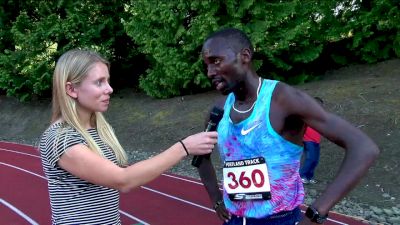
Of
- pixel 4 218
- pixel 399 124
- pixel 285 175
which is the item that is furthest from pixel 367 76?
pixel 285 175

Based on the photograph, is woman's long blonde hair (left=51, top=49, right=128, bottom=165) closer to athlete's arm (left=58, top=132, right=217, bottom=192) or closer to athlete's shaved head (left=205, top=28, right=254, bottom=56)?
athlete's arm (left=58, top=132, right=217, bottom=192)

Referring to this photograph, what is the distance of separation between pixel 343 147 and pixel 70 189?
1.11 metres

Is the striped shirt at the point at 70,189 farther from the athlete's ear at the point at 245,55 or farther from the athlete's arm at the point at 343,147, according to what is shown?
the athlete's arm at the point at 343,147

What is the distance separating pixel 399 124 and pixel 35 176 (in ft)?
20.3

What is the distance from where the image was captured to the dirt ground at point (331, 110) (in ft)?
22.2

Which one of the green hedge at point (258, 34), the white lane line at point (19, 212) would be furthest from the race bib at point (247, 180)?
the green hedge at point (258, 34)

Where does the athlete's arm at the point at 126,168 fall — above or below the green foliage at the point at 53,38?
above

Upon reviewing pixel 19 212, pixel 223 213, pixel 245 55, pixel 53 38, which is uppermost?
pixel 245 55

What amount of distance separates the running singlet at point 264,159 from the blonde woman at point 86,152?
0.25m

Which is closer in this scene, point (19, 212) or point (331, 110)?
point (19, 212)

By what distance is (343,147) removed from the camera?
1910 mm

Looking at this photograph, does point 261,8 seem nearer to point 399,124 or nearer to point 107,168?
point 399,124

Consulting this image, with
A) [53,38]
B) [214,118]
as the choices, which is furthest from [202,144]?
[53,38]

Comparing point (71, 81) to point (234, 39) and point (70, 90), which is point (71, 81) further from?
point (234, 39)
